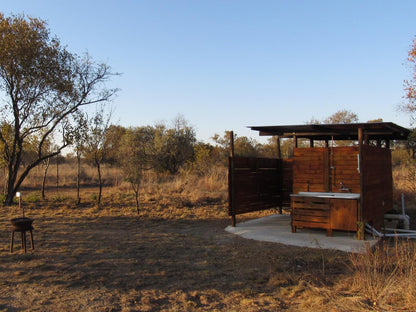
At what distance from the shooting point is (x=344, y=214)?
7195 mm

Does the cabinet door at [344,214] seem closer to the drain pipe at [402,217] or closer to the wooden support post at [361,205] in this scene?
the wooden support post at [361,205]

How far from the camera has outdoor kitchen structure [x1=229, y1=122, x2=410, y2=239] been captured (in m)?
7.18

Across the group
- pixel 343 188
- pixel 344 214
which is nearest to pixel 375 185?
pixel 343 188

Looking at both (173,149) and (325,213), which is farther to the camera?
(173,149)

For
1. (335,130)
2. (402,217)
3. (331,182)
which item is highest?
(335,130)

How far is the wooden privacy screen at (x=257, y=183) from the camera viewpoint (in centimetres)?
885

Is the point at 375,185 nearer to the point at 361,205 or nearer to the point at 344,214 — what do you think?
the point at 361,205

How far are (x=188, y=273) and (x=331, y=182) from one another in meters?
4.30

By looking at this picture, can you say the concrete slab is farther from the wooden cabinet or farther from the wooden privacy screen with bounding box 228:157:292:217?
the wooden privacy screen with bounding box 228:157:292:217

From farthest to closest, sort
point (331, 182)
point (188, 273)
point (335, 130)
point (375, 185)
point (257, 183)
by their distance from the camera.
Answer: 1. point (257, 183)
2. point (335, 130)
3. point (331, 182)
4. point (375, 185)
5. point (188, 273)

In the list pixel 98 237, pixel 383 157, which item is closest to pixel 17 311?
pixel 98 237

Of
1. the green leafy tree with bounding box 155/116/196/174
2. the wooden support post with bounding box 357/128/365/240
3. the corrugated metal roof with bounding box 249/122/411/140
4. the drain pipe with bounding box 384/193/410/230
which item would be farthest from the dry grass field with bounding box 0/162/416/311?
the green leafy tree with bounding box 155/116/196/174

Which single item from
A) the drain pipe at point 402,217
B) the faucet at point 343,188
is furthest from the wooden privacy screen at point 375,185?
the faucet at point 343,188

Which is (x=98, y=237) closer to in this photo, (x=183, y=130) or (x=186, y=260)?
(x=186, y=260)
